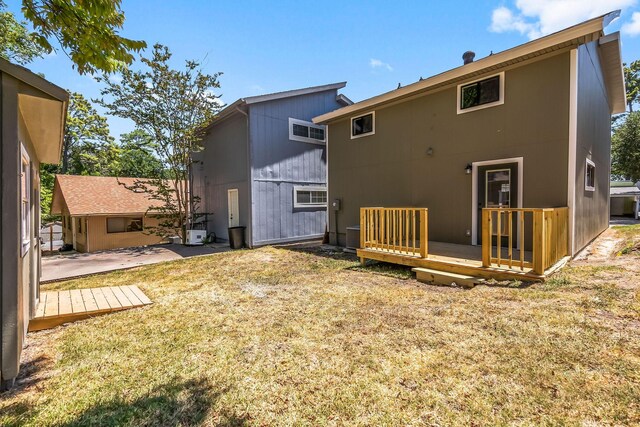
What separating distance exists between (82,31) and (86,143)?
2732 centimetres

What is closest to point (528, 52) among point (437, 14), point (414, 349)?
point (437, 14)

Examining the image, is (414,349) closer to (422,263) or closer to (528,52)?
(422,263)

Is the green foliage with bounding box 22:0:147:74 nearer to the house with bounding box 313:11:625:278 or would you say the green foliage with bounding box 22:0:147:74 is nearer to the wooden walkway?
the wooden walkway

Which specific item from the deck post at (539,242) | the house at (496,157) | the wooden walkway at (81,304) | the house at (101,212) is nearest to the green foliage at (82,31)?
the wooden walkway at (81,304)

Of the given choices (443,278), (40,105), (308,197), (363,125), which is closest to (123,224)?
(308,197)

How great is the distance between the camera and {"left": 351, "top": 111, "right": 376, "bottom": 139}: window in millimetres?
8875

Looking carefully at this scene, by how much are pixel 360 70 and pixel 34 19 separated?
34.1 feet

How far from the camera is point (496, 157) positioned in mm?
6441

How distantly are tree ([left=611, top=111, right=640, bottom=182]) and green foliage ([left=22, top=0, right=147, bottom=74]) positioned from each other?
80.2 ft

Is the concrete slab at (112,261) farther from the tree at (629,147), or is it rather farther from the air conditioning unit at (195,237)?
the tree at (629,147)

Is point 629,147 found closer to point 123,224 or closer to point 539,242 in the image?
point 539,242

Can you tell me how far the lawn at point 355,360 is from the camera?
205cm

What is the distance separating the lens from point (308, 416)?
2.04 metres

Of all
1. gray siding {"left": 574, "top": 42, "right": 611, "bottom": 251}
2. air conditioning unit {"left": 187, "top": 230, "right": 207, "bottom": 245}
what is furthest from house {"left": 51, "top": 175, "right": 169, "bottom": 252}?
gray siding {"left": 574, "top": 42, "right": 611, "bottom": 251}
